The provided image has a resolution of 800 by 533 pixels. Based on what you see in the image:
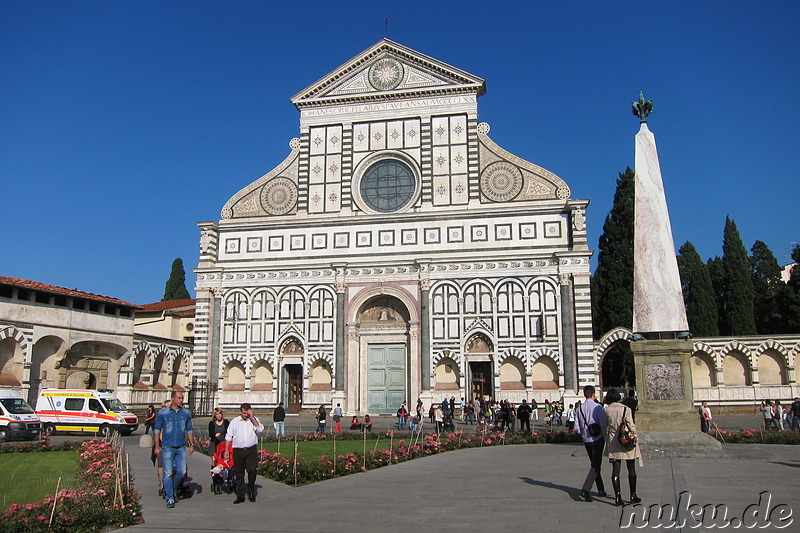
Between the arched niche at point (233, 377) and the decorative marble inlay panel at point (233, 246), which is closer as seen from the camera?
the arched niche at point (233, 377)

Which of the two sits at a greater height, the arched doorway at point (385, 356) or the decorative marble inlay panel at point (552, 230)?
the decorative marble inlay panel at point (552, 230)

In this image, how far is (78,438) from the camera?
85.0 ft

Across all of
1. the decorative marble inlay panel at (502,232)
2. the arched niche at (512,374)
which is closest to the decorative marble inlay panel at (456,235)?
the decorative marble inlay panel at (502,232)

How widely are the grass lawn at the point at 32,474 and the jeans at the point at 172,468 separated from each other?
205cm

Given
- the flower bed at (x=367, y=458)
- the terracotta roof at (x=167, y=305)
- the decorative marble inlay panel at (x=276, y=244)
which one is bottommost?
the flower bed at (x=367, y=458)

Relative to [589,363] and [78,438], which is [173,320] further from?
[589,363]

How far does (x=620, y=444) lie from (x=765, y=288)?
162 ft

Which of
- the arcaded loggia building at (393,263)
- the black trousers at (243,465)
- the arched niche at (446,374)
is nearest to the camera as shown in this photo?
the black trousers at (243,465)

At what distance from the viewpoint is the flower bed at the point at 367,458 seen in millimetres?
13055

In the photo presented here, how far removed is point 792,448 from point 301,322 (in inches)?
924

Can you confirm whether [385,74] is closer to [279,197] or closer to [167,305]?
[279,197]

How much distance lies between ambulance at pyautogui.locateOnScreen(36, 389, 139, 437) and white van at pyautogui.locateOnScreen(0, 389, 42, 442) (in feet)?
6.27

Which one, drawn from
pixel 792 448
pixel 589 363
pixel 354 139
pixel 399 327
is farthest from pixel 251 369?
pixel 792 448

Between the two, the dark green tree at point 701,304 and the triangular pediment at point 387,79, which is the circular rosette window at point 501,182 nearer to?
the triangular pediment at point 387,79
